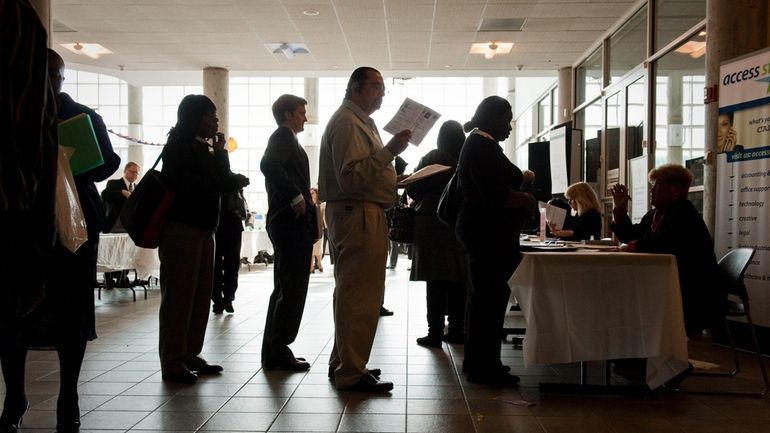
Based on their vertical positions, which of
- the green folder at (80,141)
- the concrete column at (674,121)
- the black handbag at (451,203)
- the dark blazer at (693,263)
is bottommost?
the dark blazer at (693,263)

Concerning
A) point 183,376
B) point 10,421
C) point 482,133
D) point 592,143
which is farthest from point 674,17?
point 10,421

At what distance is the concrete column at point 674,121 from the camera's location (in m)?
7.02

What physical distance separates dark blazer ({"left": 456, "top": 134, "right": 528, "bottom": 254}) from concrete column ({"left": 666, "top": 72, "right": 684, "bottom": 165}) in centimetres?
422

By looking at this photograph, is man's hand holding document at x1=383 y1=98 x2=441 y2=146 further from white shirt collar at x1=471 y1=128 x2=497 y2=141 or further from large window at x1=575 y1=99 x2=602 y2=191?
large window at x1=575 y1=99 x2=602 y2=191

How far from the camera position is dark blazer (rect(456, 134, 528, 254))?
3.40m

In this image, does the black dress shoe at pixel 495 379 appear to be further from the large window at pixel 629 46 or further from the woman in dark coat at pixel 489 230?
the large window at pixel 629 46

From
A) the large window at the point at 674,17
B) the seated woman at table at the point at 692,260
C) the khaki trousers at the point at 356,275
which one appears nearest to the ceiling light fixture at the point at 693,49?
the large window at the point at 674,17

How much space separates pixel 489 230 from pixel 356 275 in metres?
0.71

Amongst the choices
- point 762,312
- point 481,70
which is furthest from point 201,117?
point 481,70

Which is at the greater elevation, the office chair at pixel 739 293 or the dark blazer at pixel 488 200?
the dark blazer at pixel 488 200

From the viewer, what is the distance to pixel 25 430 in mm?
2629

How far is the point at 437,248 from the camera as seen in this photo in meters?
4.66

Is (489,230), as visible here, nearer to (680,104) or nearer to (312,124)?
(680,104)

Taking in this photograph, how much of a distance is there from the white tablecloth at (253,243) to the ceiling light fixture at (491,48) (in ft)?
17.6
